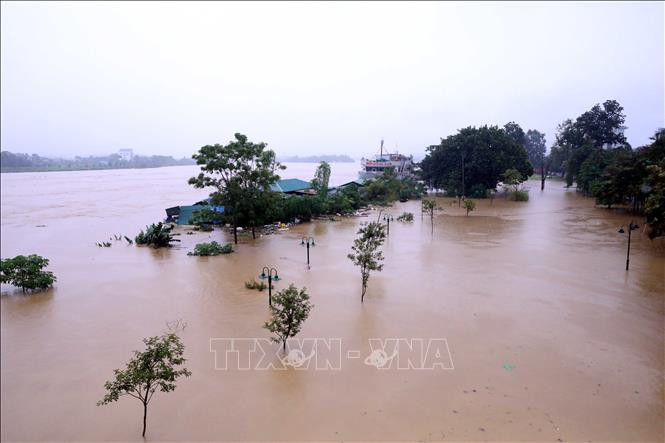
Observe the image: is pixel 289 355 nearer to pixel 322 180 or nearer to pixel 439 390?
pixel 439 390

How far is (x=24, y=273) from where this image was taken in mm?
10898

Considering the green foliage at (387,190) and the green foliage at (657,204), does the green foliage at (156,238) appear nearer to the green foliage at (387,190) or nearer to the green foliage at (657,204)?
the green foliage at (387,190)

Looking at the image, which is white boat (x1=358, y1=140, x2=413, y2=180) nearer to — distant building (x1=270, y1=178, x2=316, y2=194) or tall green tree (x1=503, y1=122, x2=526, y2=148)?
tall green tree (x1=503, y1=122, x2=526, y2=148)

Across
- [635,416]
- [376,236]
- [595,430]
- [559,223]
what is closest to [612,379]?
[635,416]

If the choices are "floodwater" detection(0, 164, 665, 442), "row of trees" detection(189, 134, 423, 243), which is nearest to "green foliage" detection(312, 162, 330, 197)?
"row of trees" detection(189, 134, 423, 243)

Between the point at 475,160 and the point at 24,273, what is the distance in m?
31.2

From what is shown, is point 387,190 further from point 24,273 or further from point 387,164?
point 24,273

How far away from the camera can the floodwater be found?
5484mm

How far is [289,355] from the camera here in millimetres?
7312

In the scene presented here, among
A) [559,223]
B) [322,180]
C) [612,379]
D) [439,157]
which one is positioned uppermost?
[439,157]

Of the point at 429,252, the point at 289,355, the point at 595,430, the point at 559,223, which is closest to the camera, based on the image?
the point at 595,430

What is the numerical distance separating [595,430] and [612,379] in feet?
5.30

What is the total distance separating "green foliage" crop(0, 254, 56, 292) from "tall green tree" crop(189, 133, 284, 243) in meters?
6.84

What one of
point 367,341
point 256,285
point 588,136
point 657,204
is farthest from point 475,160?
point 367,341
